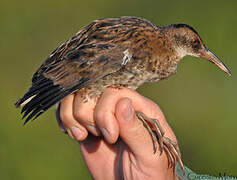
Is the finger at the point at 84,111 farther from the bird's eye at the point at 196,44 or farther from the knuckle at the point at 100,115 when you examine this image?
the bird's eye at the point at 196,44

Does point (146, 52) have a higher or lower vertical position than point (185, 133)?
higher

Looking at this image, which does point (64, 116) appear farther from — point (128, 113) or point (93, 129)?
point (128, 113)

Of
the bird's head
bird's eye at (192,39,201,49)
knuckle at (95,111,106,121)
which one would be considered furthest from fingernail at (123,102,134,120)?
bird's eye at (192,39,201,49)

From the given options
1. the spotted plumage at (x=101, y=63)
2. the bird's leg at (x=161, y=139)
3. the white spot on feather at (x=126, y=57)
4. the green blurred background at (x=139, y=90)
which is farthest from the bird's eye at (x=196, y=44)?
the green blurred background at (x=139, y=90)

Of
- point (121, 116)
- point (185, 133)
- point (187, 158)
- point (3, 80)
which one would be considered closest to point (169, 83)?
point (185, 133)

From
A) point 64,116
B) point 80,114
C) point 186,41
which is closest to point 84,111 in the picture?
point 80,114

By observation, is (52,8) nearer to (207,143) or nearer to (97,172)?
(207,143)

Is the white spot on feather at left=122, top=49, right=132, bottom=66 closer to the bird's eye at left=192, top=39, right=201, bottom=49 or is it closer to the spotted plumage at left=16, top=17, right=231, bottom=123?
the spotted plumage at left=16, top=17, right=231, bottom=123
